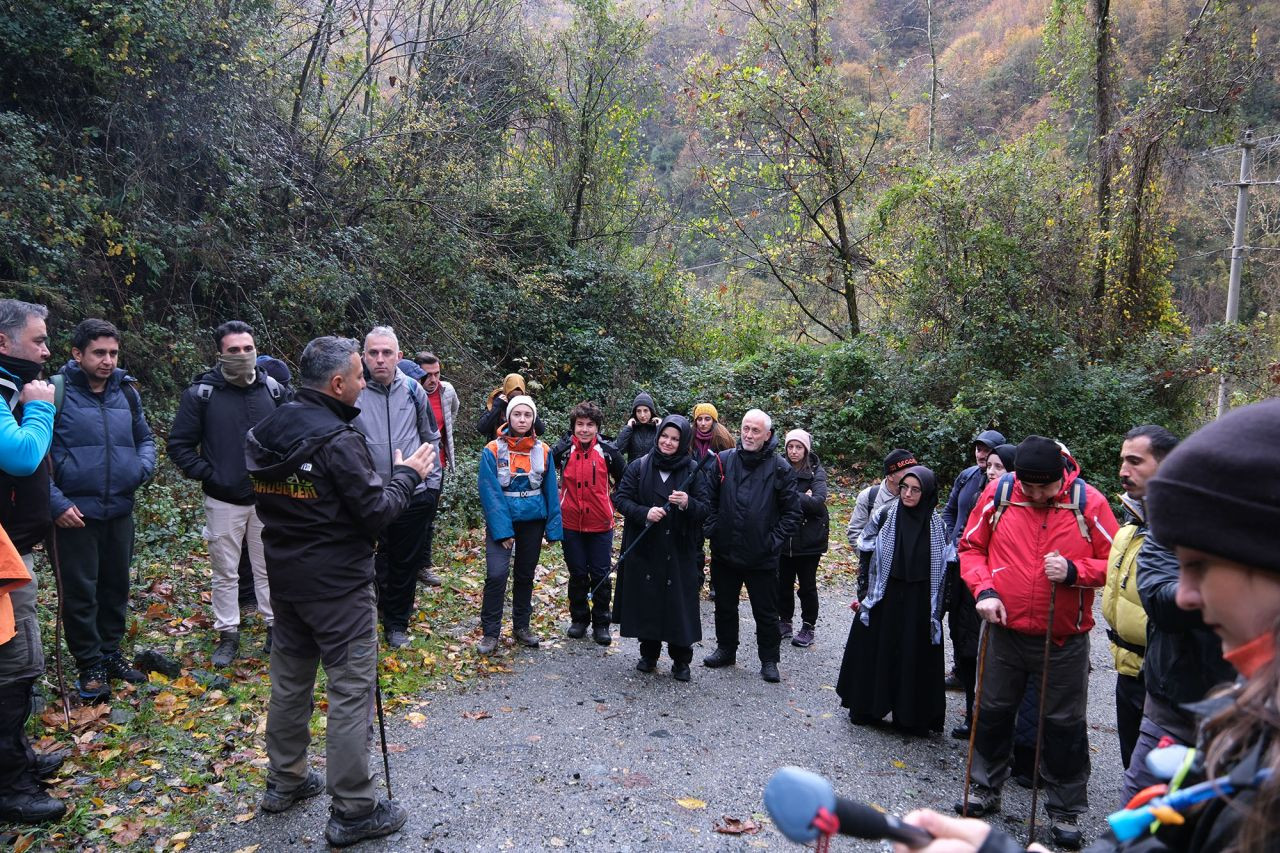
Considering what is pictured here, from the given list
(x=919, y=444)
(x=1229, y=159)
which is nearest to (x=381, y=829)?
(x=919, y=444)

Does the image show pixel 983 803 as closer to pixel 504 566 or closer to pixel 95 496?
pixel 504 566

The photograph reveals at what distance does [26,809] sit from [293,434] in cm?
223

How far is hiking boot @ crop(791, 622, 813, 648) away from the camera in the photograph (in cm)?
802

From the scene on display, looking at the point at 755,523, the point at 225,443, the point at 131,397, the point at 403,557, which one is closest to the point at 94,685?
the point at 225,443

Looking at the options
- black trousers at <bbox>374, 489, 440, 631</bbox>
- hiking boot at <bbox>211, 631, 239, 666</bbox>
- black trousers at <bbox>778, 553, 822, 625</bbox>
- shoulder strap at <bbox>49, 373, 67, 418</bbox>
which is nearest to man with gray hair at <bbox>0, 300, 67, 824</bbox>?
shoulder strap at <bbox>49, 373, 67, 418</bbox>

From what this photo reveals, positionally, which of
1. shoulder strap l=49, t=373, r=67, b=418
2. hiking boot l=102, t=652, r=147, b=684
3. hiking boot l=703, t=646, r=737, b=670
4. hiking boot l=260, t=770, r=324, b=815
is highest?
shoulder strap l=49, t=373, r=67, b=418

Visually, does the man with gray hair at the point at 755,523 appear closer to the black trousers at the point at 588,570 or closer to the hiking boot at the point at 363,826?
the black trousers at the point at 588,570

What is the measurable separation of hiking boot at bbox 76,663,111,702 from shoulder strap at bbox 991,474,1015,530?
221 inches

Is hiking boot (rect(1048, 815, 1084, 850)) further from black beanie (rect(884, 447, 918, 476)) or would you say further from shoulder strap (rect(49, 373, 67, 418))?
shoulder strap (rect(49, 373, 67, 418))

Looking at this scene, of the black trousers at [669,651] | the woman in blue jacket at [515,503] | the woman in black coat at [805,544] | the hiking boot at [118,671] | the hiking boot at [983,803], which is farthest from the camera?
the woman in black coat at [805,544]

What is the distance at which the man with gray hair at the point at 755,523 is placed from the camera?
21.9 feet

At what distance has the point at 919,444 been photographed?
1625 centimetres

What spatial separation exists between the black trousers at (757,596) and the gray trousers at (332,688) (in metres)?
3.41

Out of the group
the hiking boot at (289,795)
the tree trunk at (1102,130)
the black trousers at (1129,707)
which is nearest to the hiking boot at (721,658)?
the black trousers at (1129,707)
